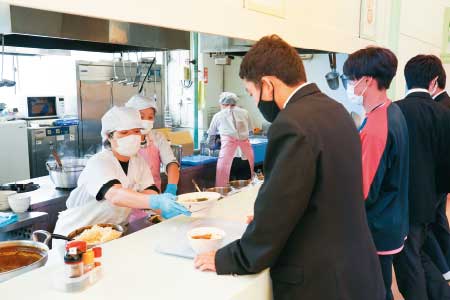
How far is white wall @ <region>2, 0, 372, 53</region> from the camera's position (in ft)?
4.28

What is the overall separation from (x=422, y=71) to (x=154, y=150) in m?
1.99

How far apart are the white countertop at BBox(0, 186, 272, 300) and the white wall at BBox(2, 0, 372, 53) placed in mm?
796

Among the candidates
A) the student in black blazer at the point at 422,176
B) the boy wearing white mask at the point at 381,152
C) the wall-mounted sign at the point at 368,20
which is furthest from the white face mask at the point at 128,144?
the wall-mounted sign at the point at 368,20

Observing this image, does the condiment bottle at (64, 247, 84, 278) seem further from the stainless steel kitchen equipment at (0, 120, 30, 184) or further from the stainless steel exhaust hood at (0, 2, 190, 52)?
the stainless steel kitchen equipment at (0, 120, 30, 184)

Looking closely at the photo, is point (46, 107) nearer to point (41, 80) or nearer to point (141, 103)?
point (41, 80)

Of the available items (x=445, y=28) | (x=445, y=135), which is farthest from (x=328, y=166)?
(x=445, y=28)

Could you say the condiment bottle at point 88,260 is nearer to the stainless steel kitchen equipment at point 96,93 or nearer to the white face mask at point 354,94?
the white face mask at point 354,94

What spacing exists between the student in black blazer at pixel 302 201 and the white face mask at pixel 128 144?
0.85 meters

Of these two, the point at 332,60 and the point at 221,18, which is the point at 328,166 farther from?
the point at 332,60

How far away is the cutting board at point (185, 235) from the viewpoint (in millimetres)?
1426

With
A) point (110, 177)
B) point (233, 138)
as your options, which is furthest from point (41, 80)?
point (110, 177)

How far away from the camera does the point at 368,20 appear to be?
3.32 metres

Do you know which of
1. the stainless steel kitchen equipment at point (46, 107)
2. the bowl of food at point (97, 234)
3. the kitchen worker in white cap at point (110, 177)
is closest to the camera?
the bowl of food at point (97, 234)

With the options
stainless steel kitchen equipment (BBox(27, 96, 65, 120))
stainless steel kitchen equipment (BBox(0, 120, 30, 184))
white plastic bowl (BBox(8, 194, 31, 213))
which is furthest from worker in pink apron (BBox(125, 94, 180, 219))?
stainless steel kitchen equipment (BBox(27, 96, 65, 120))
